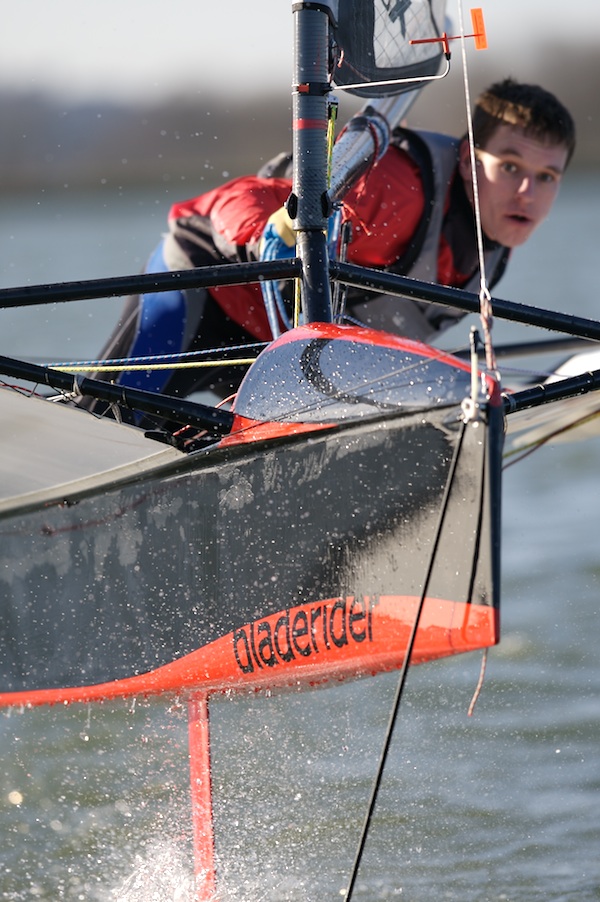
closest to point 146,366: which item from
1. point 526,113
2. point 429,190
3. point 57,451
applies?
point 57,451

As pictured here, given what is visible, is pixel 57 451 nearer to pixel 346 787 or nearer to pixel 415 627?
pixel 415 627

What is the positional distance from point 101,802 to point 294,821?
1.63ft

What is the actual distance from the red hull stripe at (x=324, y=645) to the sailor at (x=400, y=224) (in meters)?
1.11

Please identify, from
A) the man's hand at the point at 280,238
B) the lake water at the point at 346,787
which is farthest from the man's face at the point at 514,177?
the lake water at the point at 346,787

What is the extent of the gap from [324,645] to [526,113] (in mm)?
1793

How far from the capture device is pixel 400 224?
10.8ft

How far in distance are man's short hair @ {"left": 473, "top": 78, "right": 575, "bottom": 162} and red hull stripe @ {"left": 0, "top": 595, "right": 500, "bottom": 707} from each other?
1.74m

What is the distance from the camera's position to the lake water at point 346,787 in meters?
2.92

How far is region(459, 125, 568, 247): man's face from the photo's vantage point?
136 inches

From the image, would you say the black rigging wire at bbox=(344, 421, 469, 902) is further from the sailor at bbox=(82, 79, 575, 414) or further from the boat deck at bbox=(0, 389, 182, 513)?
the sailor at bbox=(82, 79, 575, 414)

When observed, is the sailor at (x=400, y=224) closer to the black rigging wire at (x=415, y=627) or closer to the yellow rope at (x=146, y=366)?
the yellow rope at (x=146, y=366)

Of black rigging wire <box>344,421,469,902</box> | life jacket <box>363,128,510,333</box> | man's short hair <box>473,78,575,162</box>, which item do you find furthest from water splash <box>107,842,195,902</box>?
man's short hair <box>473,78,575,162</box>

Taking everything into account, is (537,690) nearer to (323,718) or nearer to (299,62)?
(323,718)

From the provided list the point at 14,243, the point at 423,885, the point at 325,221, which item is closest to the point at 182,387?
the point at 325,221
